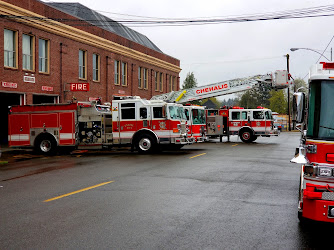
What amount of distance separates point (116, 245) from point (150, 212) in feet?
5.74

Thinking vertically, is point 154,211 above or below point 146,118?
below

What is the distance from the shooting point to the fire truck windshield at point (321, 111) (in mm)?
5461

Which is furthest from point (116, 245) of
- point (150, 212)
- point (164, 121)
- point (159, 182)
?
point (164, 121)

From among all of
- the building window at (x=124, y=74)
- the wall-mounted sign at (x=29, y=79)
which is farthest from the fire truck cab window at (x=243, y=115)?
the wall-mounted sign at (x=29, y=79)

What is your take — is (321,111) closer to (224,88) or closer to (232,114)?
(224,88)

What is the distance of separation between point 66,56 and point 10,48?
199 inches

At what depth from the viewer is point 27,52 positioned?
2503cm

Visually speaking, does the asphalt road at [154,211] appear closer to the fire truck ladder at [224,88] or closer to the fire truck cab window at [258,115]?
the fire truck ladder at [224,88]

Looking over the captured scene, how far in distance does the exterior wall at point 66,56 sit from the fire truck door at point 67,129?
19.6 ft

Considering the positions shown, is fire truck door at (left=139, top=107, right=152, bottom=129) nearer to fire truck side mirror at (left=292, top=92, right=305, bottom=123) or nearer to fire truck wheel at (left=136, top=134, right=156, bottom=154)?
fire truck wheel at (left=136, top=134, right=156, bottom=154)

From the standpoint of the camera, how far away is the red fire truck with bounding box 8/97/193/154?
60.3 feet

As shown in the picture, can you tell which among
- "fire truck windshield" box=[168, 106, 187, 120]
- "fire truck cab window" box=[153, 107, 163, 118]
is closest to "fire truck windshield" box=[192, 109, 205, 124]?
"fire truck windshield" box=[168, 106, 187, 120]

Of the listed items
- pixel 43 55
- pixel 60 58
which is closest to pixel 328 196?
pixel 43 55

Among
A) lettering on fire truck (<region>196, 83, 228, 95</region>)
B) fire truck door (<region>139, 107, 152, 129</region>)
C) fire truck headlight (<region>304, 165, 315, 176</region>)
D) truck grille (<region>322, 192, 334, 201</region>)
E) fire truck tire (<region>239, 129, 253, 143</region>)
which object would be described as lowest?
fire truck tire (<region>239, 129, 253, 143</region>)
